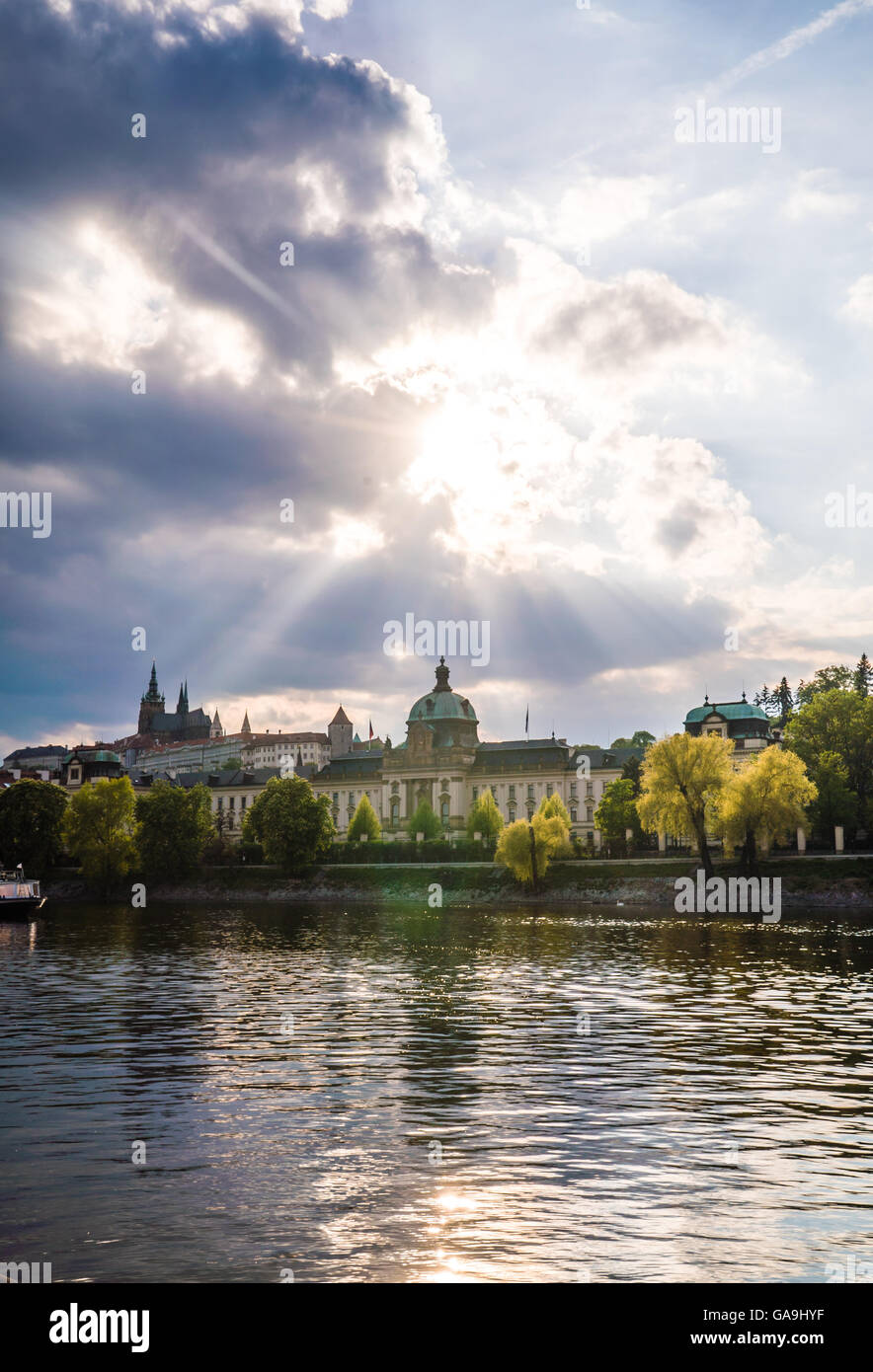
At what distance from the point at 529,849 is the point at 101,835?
54.8 m

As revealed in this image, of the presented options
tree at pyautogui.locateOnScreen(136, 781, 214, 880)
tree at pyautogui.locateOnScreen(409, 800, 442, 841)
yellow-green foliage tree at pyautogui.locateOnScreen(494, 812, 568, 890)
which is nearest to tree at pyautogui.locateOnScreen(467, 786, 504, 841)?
tree at pyautogui.locateOnScreen(409, 800, 442, 841)

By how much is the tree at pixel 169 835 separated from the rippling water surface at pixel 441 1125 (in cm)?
9431

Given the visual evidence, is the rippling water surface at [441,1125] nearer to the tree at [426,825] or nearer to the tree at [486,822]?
the tree at [486,822]

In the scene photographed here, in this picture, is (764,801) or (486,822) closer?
(764,801)

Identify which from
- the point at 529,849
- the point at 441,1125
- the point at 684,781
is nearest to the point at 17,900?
the point at 529,849

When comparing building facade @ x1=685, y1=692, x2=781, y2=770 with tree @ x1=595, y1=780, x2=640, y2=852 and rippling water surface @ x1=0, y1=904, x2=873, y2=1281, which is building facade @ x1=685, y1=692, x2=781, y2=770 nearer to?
tree @ x1=595, y1=780, x2=640, y2=852

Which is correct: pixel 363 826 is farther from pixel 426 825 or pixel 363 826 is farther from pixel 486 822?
pixel 486 822

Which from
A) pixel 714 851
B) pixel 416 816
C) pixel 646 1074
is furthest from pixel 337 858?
pixel 646 1074

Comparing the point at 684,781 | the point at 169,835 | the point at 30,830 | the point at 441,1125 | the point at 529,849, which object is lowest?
the point at 441,1125

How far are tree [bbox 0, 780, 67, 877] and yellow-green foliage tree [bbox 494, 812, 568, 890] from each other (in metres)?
64.6

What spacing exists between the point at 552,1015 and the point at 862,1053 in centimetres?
997

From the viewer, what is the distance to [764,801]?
97438 millimetres

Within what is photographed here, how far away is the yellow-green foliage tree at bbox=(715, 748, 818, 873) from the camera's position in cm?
9750
